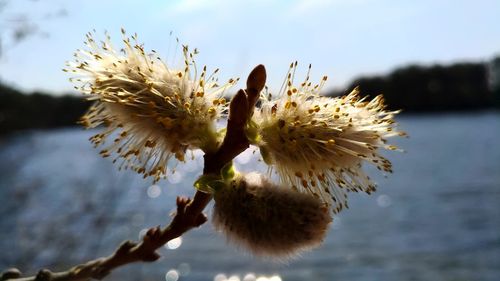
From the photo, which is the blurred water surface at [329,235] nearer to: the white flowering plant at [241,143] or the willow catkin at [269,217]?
the white flowering plant at [241,143]

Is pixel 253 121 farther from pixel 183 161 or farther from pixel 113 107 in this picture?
pixel 113 107

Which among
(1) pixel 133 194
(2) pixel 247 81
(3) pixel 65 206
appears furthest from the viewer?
(1) pixel 133 194

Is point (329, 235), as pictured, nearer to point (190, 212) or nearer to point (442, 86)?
point (190, 212)

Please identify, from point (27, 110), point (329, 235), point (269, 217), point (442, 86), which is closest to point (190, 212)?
point (269, 217)

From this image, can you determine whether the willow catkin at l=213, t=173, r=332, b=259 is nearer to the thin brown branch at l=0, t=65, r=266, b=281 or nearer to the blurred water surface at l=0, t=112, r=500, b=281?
the thin brown branch at l=0, t=65, r=266, b=281

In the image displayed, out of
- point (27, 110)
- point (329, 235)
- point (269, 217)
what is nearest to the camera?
point (269, 217)

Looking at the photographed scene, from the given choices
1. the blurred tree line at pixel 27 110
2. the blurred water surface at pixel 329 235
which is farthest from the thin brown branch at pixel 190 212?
the blurred tree line at pixel 27 110

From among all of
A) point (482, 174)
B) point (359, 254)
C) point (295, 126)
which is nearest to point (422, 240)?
point (359, 254)
